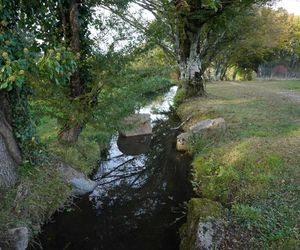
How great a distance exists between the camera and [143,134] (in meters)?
14.6

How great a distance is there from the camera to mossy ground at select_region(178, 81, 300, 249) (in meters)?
5.45

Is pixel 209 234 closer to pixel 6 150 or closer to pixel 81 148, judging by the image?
pixel 6 150

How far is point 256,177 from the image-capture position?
23.1 feet

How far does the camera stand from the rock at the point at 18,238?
18.3ft

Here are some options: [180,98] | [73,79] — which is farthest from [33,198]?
[180,98]

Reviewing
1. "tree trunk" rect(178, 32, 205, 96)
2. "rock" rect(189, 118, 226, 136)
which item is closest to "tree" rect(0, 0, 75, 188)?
"rock" rect(189, 118, 226, 136)

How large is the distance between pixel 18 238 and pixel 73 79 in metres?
4.85

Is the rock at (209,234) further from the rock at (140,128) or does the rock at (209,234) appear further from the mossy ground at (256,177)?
the rock at (140,128)

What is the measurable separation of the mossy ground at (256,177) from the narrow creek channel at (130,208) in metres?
0.82

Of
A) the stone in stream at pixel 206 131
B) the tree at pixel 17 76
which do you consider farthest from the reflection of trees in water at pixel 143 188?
the tree at pixel 17 76

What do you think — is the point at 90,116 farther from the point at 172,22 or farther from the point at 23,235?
the point at 172,22

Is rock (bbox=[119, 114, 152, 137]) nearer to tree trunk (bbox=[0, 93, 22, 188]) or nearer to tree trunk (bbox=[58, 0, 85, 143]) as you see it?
tree trunk (bbox=[58, 0, 85, 143])

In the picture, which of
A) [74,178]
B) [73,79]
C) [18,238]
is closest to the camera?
[18,238]

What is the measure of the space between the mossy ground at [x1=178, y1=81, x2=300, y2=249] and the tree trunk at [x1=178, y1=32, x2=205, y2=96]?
7.11 metres
